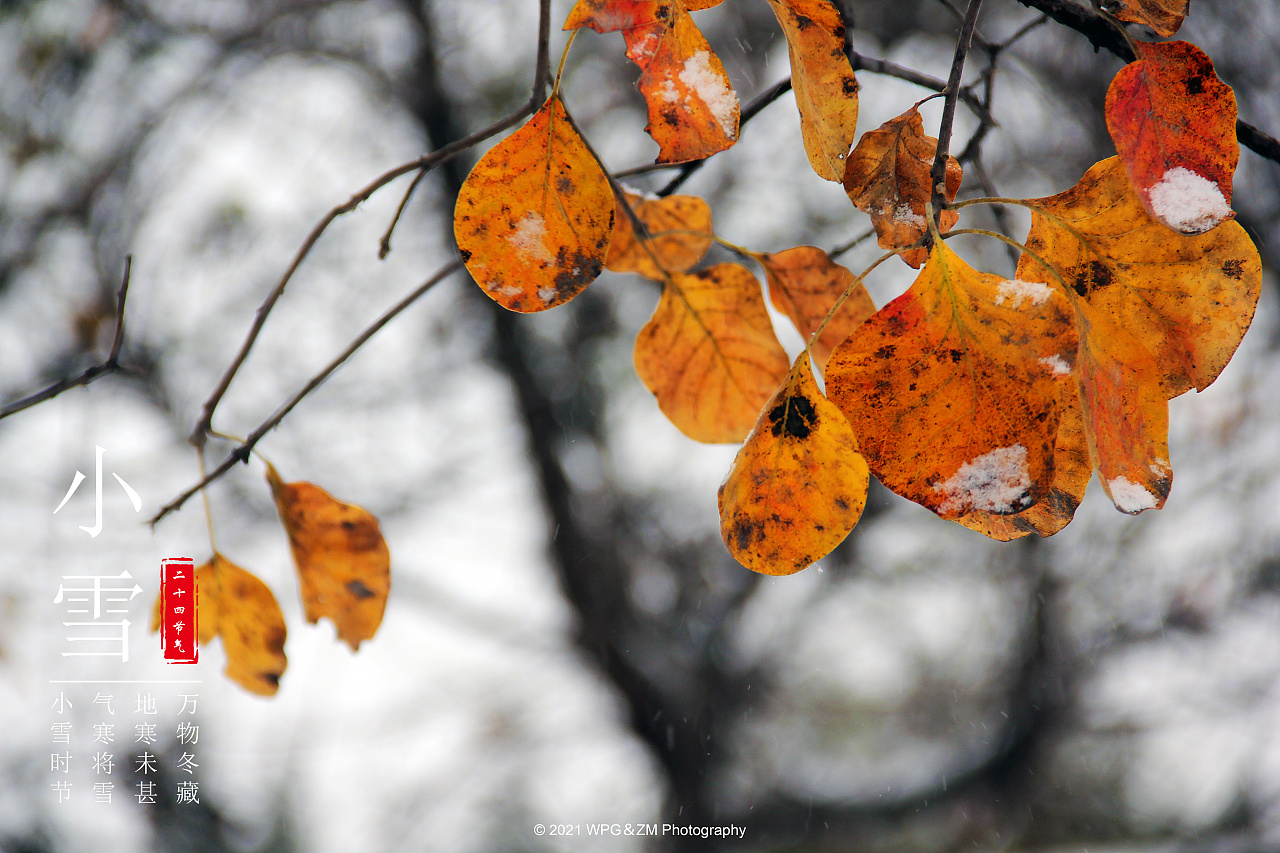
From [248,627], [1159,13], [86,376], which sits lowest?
[248,627]

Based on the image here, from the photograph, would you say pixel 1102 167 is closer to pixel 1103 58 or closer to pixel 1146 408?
pixel 1146 408

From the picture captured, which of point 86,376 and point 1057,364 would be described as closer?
point 1057,364

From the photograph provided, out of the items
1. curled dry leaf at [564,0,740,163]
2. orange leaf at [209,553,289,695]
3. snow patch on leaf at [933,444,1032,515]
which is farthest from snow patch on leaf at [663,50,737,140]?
A: orange leaf at [209,553,289,695]

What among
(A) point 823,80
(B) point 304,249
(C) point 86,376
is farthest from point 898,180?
(C) point 86,376

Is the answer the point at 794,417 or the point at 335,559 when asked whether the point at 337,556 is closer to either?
the point at 335,559

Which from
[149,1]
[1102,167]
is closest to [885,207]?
[1102,167]

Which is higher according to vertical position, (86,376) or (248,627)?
(86,376)
